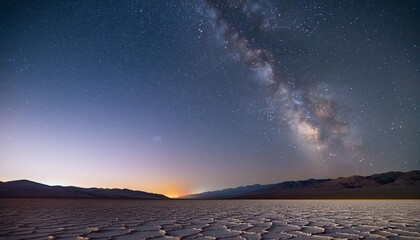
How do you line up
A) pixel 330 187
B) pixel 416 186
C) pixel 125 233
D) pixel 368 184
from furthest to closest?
pixel 330 187 < pixel 368 184 < pixel 416 186 < pixel 125 233

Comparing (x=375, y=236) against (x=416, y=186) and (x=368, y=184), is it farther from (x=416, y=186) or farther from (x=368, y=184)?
(x=368, y=184)

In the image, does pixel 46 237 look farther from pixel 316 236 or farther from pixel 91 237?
pixel 316 236

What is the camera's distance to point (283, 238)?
4.25 metres

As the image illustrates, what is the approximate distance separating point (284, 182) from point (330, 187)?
79.3m

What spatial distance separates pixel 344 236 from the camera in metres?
4.42

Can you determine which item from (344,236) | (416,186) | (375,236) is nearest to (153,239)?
(344,236)

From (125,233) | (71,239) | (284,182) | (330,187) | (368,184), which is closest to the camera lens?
(71,239)

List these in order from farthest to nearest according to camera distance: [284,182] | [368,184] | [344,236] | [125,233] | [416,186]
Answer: [284,182], [368,184], [416,186], [125,233], [344,236]

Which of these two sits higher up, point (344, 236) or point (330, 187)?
point (330, 187)

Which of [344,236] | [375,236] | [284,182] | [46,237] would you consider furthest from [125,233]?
[284,182]

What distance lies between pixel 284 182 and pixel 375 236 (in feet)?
497

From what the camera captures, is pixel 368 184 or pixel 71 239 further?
pixel 368 184

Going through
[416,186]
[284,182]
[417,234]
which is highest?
[284,182]

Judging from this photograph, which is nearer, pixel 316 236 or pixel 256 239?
pixel 256 239
